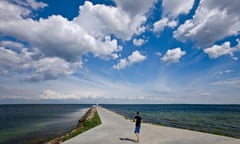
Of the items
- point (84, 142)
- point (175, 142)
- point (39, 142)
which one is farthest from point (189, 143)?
point (39, 142)

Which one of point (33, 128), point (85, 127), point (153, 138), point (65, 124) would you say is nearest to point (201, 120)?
point (85, 127)

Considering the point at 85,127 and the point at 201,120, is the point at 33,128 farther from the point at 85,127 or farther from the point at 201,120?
the point at 201,120

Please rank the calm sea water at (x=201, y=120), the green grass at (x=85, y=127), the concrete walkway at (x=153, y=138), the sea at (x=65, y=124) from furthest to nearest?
the calm sea water at (x=201, y=120)
the sea at (x=65, y=124)
the green grass at (x=85, y=127)
the concrete walkway at (x=153, y=138)

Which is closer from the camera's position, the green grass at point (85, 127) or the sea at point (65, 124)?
the green grass at point (85, 127)

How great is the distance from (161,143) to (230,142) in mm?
3681

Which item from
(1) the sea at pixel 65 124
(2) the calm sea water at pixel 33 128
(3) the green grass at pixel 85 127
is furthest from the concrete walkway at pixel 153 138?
(2) the calm sea water at pixel 33 128

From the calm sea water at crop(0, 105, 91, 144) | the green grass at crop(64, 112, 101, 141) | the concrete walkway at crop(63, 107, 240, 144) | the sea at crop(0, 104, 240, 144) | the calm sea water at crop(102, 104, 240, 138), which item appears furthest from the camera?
the calm sea water at crop(102, 104, 240, 138)

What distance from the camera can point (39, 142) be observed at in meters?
15.1

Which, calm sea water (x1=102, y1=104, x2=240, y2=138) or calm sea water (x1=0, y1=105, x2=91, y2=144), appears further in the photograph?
calm sea water (x1=102, y1=104, x2=240, y2=138)

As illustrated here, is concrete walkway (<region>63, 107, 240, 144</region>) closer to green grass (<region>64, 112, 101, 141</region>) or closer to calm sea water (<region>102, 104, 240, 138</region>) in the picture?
green grass (<region>64, 112, 101, 141</region>)

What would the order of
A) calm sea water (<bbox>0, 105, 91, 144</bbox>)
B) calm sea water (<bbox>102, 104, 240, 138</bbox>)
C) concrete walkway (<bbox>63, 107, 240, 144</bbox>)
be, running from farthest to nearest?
calm sea water (<bbox>102, 104, 240, 138</bbox>) → calm sea water (<bbox>0, 105, 91, 144</bbox>) → concrete walkway (<bbox>63, 107, 240, 144</bbox>)

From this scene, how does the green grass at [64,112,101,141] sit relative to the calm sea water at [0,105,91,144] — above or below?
above

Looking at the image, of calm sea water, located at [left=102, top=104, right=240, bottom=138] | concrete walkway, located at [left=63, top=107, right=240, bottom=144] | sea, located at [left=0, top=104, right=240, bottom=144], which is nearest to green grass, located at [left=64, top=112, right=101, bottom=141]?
concrete walkway, located at [left=63, top=107, right=240, bottom=144]

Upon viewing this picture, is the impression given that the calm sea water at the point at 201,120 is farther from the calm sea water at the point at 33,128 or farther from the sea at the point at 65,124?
the calm sea water at the point at 33,128
